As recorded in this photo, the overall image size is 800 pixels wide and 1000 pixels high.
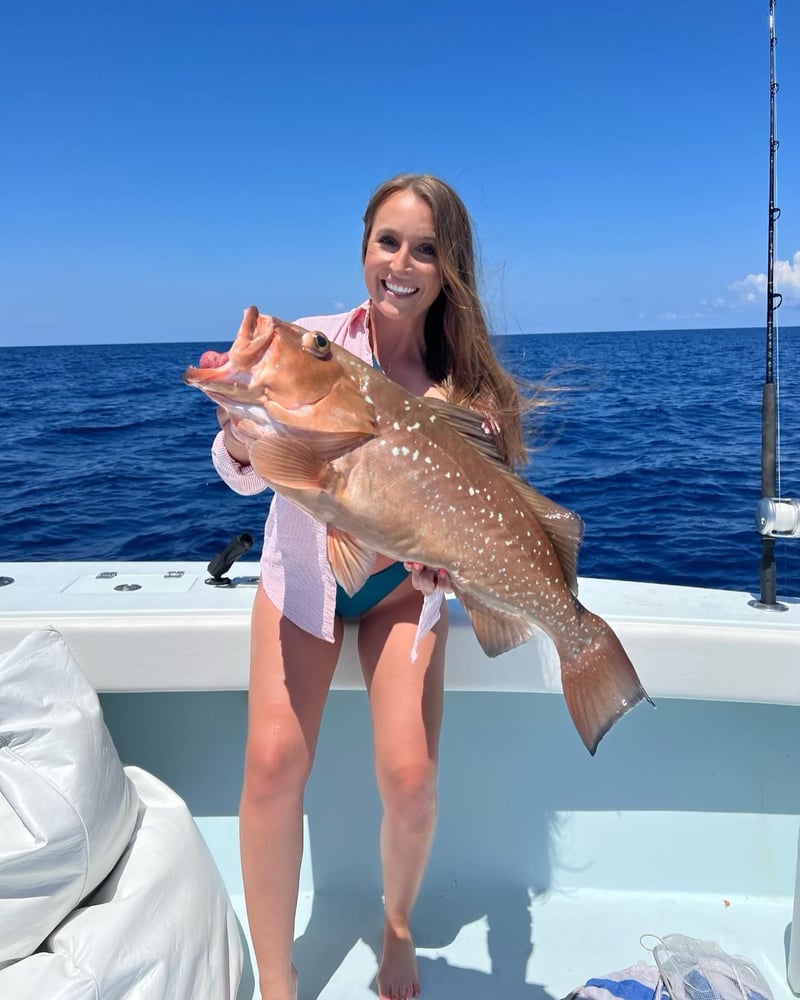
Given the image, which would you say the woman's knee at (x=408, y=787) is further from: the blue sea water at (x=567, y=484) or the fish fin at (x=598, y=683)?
the blue sea water at (x=567, y=484)

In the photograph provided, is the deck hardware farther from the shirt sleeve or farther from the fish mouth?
the fish mouth

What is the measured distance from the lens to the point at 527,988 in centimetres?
271

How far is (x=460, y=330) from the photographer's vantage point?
291cm

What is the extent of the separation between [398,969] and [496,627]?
1.33m

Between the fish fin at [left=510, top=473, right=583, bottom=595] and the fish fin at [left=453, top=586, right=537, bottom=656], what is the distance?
0.18 metres

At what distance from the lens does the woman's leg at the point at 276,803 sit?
7.77ft

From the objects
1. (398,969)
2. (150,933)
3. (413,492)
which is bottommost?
(398,969)

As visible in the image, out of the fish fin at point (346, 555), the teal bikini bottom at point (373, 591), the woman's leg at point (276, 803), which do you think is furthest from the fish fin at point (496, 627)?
the woman's leg at point (276, 803)

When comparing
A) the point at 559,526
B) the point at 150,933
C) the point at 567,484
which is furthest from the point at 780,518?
the point at 567,484

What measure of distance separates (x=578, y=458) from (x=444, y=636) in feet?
36.4

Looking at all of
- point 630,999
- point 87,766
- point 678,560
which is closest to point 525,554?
point 87,766

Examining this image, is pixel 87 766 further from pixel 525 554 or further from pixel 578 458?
pixel 578 458

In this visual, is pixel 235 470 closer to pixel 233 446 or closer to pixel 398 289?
pixel 233 446

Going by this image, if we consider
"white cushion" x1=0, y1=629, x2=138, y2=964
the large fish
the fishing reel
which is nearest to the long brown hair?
the large fish
